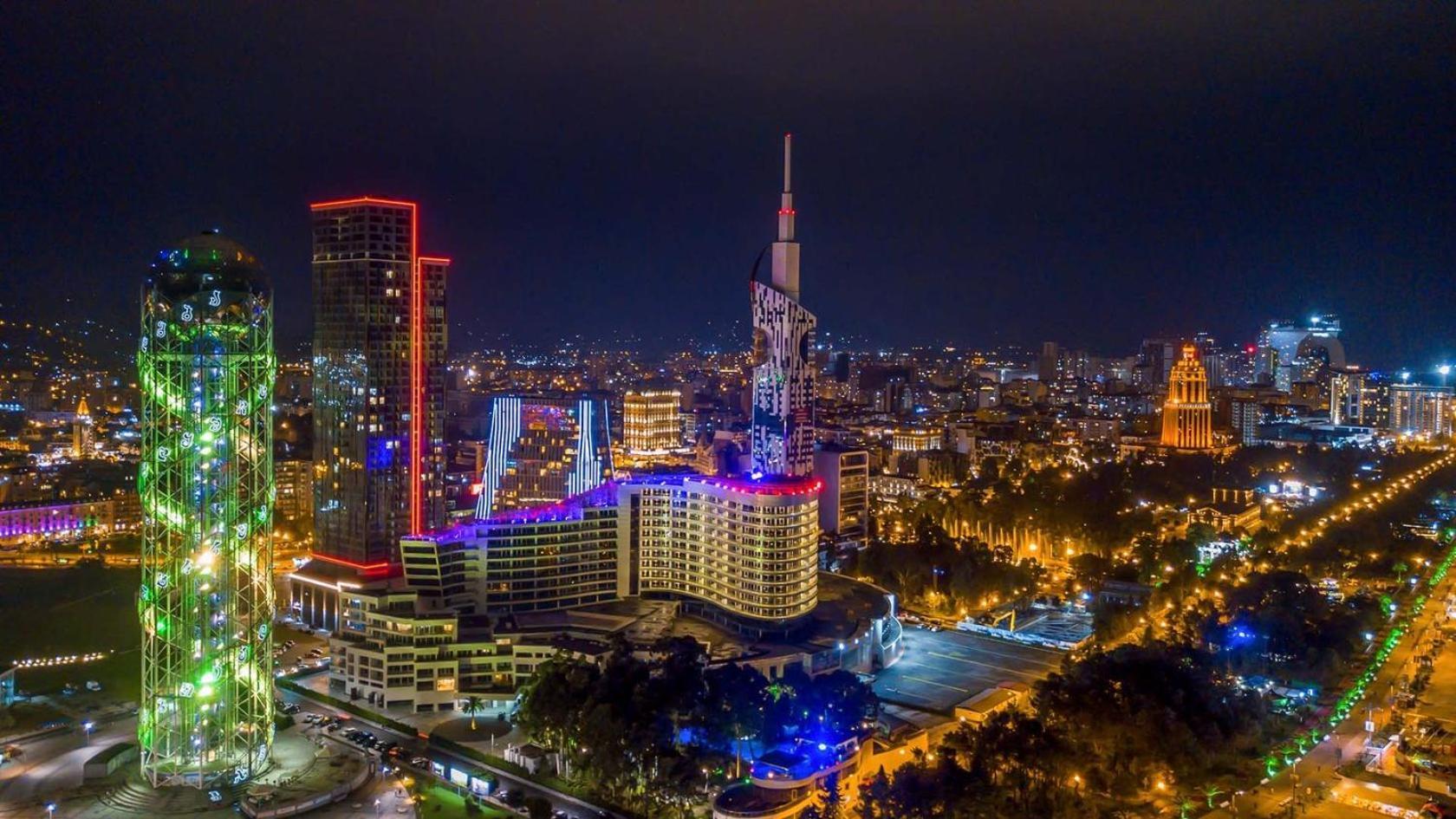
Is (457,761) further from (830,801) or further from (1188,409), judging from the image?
(1188,409)

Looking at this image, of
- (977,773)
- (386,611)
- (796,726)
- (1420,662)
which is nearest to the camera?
(977,773)

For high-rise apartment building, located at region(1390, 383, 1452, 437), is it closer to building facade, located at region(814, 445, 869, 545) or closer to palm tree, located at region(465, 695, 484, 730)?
building facade, located at region(814, 445, 869, 545)

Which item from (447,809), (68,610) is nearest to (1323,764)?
(447,809)

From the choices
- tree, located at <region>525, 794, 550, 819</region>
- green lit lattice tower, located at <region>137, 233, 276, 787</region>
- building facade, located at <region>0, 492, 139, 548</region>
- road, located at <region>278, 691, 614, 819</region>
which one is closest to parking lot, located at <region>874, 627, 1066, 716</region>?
road, located at <region>278, 691, 614, 819</region>

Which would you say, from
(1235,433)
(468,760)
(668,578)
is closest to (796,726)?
(468,760)

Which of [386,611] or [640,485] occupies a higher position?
[640,485]

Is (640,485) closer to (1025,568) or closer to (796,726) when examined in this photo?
(796,726)

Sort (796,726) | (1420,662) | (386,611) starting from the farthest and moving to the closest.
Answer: (1420,662) → (386,611) → (796,726)

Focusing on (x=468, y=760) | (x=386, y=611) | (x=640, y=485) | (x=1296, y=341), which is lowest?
(x=468, y=760)
